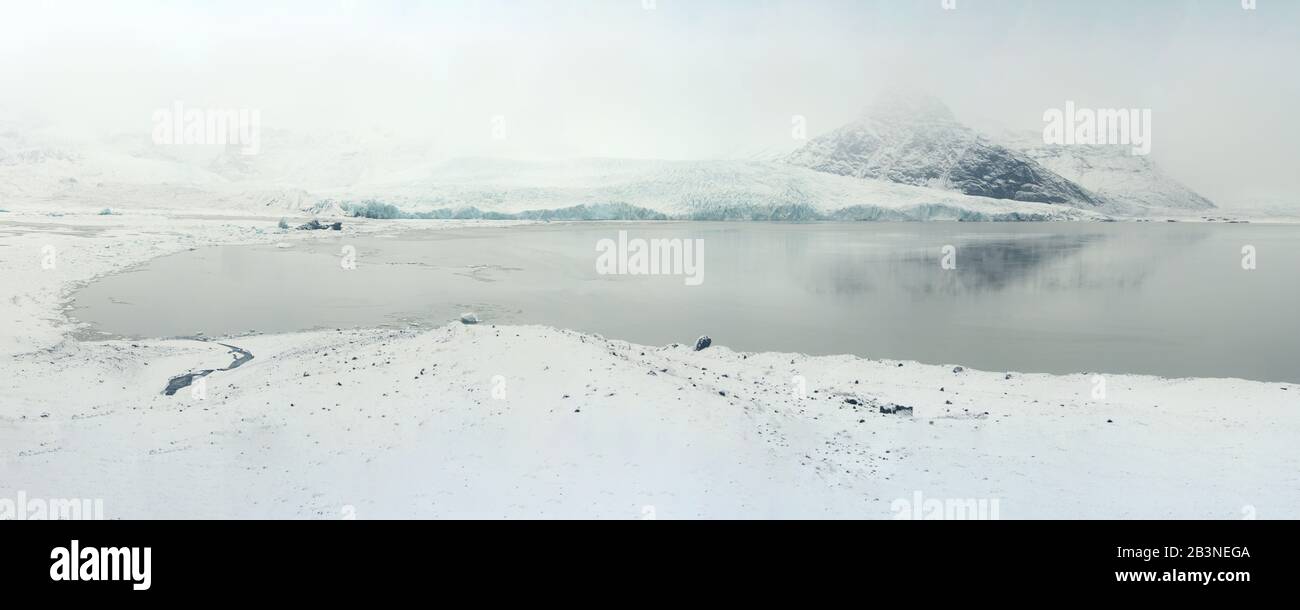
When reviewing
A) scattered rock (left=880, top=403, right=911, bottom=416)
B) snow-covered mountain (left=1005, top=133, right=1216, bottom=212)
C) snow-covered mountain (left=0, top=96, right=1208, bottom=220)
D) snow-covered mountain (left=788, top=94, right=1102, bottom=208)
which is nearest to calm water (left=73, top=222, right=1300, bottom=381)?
scattered rock (left=880, top=403, right=911, bottom=416)

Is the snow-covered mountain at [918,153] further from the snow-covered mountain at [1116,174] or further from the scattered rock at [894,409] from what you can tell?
the scattered rock at [894,409]

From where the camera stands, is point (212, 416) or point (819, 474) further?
point (212, 416)

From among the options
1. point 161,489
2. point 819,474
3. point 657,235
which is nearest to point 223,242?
point 657,235

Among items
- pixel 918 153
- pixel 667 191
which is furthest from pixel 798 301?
pixel 918 153

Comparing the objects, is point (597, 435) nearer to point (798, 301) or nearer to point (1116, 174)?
point (798, 301)

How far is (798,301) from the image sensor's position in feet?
44.1

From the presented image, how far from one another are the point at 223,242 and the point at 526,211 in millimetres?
18010

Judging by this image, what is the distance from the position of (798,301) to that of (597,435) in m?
8.77

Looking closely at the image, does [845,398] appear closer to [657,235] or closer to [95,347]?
[95,347]

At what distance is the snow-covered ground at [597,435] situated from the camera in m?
4.38

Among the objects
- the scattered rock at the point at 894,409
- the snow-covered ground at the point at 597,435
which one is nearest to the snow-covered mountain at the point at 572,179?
the snow-covered ground at the point at 597,435

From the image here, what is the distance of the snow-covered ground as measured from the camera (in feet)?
14.4

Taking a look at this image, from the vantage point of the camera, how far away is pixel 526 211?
37.7 metres

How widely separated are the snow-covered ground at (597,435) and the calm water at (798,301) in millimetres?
1655
